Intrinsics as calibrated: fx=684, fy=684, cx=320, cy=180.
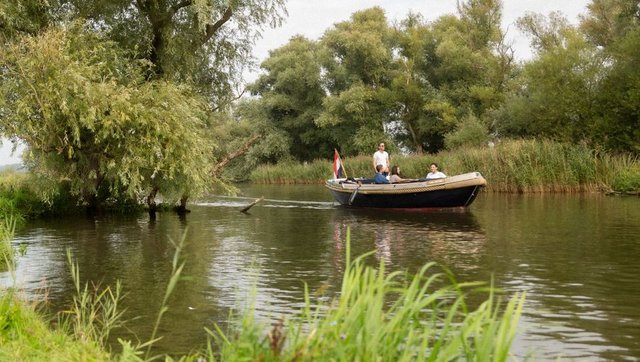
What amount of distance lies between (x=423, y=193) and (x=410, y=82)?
3103 centimetres

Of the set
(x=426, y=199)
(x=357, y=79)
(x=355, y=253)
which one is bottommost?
(x=355, y=253)

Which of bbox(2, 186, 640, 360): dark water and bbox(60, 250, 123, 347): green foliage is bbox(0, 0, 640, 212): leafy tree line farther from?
bbox(60, 250, 123, 347): green foliage

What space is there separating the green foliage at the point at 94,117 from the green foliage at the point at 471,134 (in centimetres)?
2695

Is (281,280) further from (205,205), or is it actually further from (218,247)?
(205,205)

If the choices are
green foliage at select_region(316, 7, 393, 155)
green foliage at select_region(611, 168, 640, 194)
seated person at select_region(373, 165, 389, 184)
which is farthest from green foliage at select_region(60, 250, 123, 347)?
green foliage at select_region(316, 7, 393, 155)

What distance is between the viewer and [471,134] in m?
42.6

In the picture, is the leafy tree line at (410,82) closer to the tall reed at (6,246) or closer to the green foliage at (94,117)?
the green foliage at (94,117)

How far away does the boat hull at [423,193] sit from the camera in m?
21.1

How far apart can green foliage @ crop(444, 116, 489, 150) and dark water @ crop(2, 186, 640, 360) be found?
20.7m

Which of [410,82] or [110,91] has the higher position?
[410,82]

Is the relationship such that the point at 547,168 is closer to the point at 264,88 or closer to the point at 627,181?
the point at 627,181

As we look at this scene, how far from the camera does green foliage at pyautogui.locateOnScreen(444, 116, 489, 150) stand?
42.5 metres

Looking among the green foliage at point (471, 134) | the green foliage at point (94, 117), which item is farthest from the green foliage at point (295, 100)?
the green foliage at point (94, 117)

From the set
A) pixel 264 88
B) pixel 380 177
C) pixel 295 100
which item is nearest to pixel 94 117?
pixel 380 177
